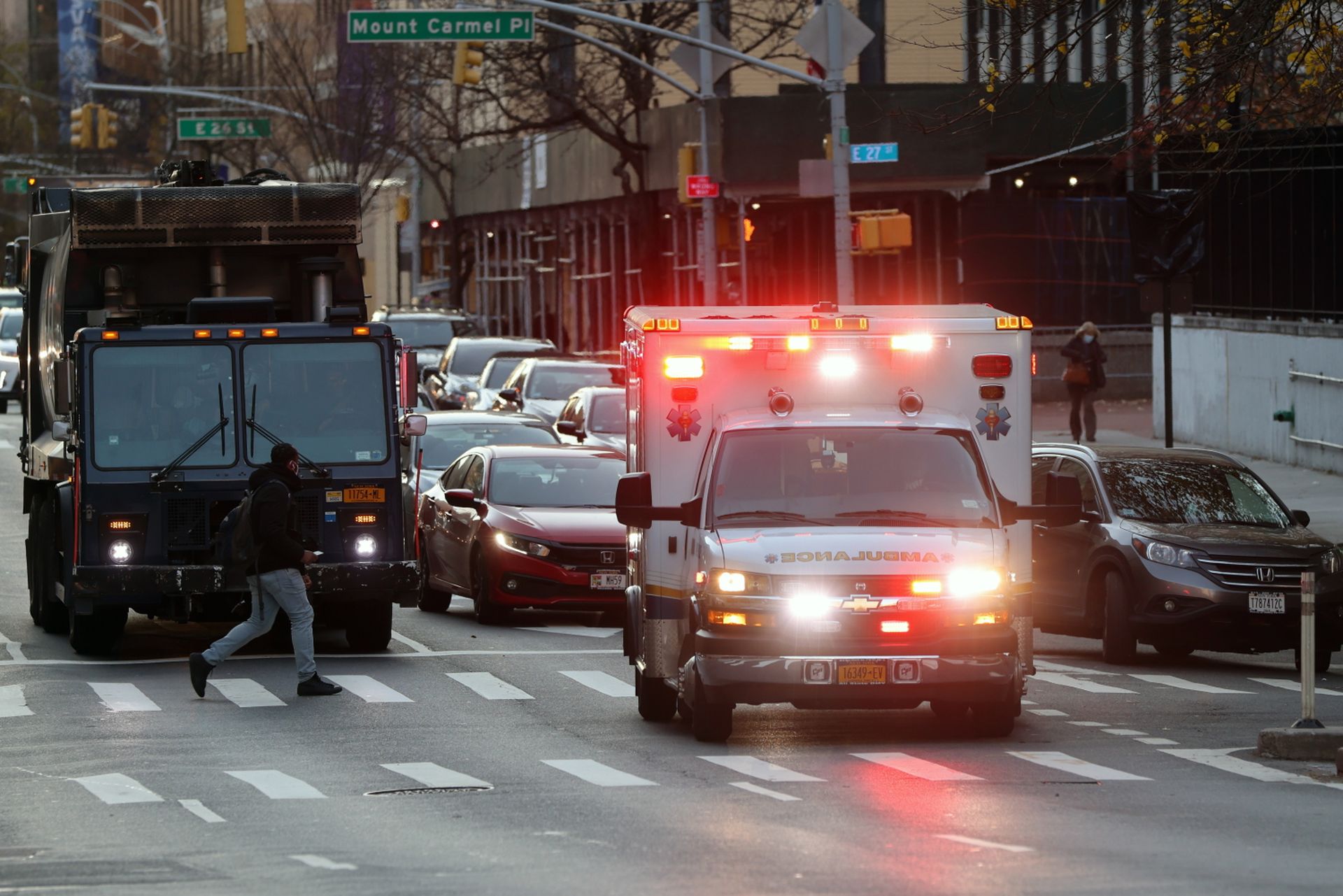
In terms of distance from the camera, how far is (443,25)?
32.2 meters

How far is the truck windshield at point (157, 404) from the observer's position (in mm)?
18109

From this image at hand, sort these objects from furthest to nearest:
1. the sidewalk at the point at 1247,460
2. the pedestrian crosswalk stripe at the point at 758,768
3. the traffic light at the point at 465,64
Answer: the traffic light at the point at 465,64 → the sidewalk at the point at 1247,460 → the pedestrian crosswalk stripe at the point at 758,768

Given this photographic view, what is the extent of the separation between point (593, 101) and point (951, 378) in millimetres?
34685

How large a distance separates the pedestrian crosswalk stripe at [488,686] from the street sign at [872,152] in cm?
1461

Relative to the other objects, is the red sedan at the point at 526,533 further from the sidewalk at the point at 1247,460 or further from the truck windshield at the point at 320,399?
the sidewalk at the point at 1247,460

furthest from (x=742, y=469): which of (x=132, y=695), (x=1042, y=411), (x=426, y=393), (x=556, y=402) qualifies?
(x=1042, y=411)

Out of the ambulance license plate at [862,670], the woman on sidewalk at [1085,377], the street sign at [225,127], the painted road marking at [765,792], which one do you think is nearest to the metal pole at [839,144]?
the woman on sidewalk at [1085,377]

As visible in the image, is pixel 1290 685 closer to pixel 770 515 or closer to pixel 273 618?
pixel 770 515

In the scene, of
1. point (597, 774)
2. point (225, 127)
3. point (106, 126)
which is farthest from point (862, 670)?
point (106, 126)

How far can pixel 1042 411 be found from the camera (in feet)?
150

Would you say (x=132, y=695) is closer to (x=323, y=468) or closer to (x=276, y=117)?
(x=323, y=468)

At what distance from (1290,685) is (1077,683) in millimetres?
1504

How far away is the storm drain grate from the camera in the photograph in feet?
39.8

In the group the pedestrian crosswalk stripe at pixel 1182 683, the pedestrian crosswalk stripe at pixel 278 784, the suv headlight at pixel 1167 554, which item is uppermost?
the suv headlight at pixel 1167 554
